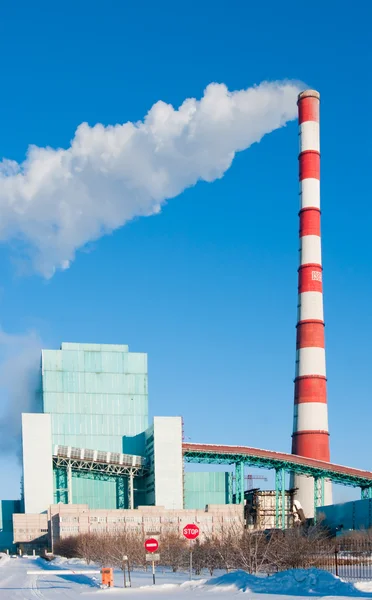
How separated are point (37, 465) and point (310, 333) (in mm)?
28447

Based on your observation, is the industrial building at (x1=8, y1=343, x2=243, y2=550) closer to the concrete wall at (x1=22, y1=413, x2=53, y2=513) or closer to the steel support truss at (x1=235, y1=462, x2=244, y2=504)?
the concrete wall at (x1=22, y1=413, x2=53, y2=513)

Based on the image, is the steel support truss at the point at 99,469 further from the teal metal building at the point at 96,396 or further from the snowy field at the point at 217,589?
the snowy field at the point at 217,589

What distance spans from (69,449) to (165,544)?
108 feet

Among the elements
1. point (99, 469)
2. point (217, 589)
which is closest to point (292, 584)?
point (217, 589)

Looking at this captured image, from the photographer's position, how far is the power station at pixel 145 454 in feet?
259

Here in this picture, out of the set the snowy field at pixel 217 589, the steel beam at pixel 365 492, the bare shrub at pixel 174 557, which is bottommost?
the steel beam at pixel 365 492

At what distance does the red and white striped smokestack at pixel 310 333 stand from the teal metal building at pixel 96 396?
67.3 feet

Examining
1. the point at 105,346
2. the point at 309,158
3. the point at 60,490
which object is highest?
the point at 309,158

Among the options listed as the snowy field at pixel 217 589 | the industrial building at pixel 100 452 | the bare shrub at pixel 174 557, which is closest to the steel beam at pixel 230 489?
the industrial building at pixel 100 452

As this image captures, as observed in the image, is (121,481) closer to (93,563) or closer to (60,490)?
(60,490)

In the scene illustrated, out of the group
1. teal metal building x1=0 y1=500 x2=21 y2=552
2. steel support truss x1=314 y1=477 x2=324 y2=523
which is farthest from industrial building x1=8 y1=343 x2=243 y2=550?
steel support truss x1=314 y1=477 x2=324 y2=523

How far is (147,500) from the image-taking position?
8825 centimetres

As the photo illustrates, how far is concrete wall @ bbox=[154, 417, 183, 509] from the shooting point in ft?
274

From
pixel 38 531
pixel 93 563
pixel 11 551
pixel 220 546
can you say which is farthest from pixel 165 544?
pixel 11 551
